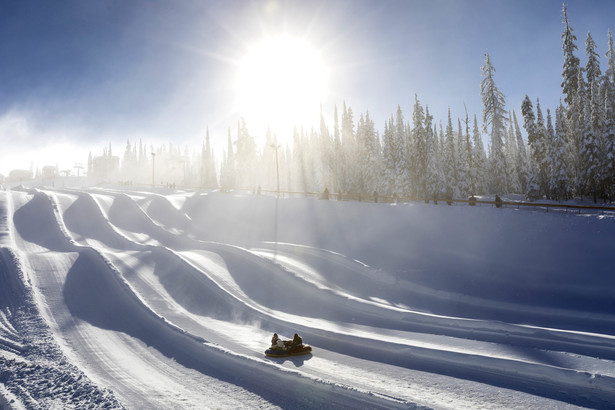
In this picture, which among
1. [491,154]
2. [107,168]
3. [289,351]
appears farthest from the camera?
[107,168]

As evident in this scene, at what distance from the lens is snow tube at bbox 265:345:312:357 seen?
7879mm

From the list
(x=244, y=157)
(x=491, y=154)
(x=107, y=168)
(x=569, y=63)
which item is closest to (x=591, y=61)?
(x=569, y=63)

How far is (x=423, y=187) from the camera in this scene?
158ft

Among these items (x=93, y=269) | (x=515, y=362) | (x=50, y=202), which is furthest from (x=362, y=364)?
(x=50, y=202)

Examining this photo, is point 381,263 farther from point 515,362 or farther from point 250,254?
point 515,362

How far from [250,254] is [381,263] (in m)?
6.99

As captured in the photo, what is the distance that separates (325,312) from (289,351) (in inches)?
161

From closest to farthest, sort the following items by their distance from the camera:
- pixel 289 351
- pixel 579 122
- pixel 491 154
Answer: pixel 289 351 → pixel 579 122 → pixel 491 154

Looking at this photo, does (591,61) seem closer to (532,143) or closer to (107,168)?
(532,143)

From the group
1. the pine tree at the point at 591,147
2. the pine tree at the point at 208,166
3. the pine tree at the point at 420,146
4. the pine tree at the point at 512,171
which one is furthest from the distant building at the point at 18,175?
the pine tree at the point at 591,147

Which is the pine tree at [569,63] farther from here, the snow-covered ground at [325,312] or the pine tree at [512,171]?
the pine tree at [512,171]

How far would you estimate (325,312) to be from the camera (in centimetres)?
1190

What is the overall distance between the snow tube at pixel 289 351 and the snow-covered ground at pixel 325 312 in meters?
0.20

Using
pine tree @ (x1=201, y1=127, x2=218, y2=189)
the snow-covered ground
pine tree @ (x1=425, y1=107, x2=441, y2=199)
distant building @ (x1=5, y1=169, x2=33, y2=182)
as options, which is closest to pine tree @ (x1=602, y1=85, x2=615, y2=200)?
the snow-covered ground
